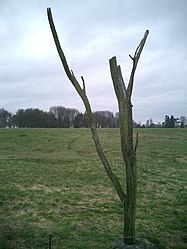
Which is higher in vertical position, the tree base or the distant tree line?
the distant tree line

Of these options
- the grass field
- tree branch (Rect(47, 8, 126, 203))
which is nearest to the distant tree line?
the grass field

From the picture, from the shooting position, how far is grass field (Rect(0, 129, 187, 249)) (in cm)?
877

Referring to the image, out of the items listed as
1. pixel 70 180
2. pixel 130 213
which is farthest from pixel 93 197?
pixel 130 213

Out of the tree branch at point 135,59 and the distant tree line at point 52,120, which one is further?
the distant tree line at point 52,120

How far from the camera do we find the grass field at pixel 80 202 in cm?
877

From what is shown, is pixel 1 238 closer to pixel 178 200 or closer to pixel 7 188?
pixel 7 188

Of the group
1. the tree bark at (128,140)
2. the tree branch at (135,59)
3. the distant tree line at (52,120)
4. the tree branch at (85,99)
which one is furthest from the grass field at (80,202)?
the distant tree line at (52,120)

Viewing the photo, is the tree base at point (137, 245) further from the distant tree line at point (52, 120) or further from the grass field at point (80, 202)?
the distant tree line at point (52, 120)

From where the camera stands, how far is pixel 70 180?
655 inches

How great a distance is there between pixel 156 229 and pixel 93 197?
456 centimetres

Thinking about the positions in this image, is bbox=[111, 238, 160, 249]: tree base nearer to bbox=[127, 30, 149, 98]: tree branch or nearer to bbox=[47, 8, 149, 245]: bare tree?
bbox=[47, 8, 149, 245]: bare tree

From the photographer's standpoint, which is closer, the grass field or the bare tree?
the bare tree

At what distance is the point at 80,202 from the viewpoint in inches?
Answer: 496

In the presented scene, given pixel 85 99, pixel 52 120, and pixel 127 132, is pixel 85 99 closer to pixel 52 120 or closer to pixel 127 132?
pixel 127 132
